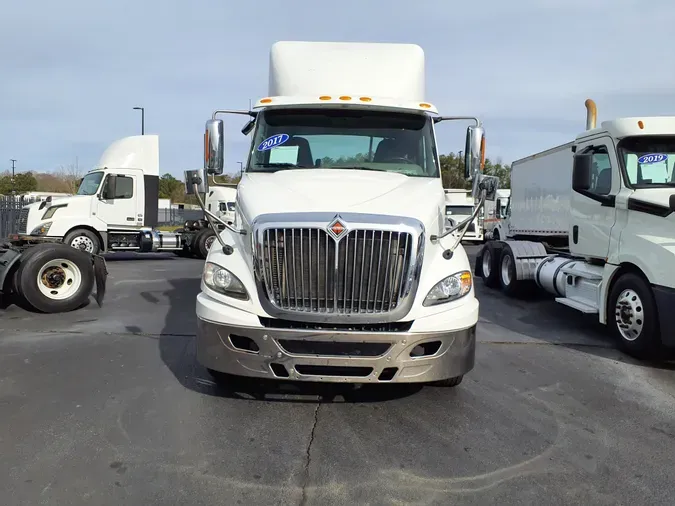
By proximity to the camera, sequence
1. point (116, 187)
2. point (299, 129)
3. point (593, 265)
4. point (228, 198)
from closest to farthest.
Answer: point (299, 129), point (593, 265), point (116, 187), point (228, 198)

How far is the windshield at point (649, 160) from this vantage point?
6.63m

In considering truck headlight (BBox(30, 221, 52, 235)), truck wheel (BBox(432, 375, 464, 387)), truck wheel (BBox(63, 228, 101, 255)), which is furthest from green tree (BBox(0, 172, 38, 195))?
truck wheel (BBox(432, 375, 464, 387))

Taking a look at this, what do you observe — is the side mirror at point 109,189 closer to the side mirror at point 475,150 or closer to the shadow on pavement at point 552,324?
the shadow on pavement at point 552,324

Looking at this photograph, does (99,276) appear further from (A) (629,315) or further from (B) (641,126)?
(B) (641,126)

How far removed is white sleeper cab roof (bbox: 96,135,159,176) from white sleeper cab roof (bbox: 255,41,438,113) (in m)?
10.9

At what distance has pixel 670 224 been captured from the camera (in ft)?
19.6

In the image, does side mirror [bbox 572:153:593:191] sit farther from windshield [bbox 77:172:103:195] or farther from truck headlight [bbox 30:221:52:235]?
truck headlight [bbox 30:221:52:235]

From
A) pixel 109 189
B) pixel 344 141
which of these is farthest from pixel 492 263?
pixel 109 189

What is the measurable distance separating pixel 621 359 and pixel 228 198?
537 inches

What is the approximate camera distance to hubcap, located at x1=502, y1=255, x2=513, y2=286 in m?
10.6

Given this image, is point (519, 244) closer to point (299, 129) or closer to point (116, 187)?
point (299, 129)

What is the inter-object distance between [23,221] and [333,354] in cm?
1547

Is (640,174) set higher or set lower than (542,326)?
higher

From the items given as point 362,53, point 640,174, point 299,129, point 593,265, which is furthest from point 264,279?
point 593,265
